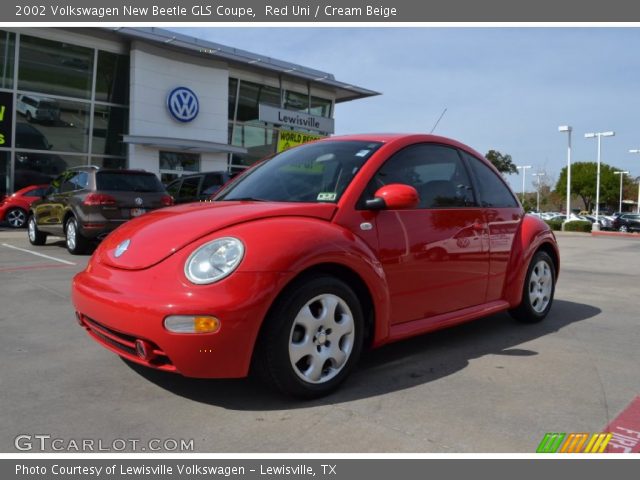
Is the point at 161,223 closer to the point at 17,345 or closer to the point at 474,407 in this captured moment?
the point at 17,345

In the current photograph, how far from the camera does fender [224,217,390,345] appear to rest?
2.82m

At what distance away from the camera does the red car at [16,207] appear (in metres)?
17.0

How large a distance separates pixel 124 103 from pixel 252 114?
20.7 ft

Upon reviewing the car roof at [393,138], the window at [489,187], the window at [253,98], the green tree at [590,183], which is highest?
the green tree at [590,183]

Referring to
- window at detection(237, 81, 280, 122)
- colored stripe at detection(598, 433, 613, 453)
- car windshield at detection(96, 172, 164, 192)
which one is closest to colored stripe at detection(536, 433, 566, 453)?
colored stripe at detection(598, 433, 613, 453)

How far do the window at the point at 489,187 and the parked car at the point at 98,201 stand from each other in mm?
6472

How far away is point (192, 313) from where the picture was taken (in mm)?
2639

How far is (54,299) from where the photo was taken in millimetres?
5727

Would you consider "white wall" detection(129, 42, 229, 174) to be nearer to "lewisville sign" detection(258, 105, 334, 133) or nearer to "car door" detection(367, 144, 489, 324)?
"lewisville sign" detection(258, 105, 334, 133)

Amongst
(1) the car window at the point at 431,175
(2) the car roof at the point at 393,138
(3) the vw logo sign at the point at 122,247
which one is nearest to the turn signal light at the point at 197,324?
(3) the vw logo sign at the point at 122,247

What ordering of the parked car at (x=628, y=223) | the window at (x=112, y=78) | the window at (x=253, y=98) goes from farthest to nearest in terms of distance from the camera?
the parked car at (x=628, y=223), the window at (x=253, y=98), the window at (x=112, y=78)

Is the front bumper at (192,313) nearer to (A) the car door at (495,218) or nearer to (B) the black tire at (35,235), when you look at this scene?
(A) the car door at (495,218)

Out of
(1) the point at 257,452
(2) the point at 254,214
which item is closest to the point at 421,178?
(2) the point at 254,214

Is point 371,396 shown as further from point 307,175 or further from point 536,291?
point 536,291
